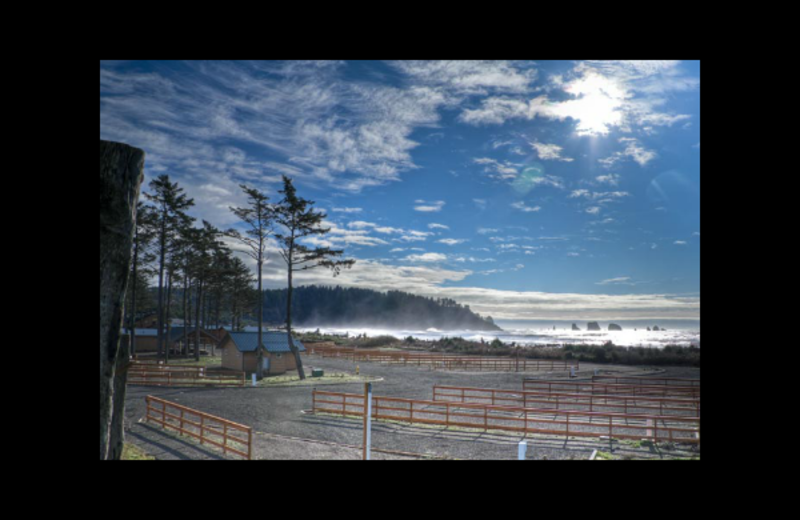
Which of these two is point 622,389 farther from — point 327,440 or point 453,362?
point 327,440

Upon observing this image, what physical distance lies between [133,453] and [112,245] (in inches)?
254

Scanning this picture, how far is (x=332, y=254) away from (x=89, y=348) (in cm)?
2116

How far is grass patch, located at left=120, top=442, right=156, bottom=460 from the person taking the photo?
332 inches

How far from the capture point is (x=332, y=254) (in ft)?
81.6

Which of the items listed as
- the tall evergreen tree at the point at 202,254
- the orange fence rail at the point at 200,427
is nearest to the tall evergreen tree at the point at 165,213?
the tall evergreen tree at the point at 202,254

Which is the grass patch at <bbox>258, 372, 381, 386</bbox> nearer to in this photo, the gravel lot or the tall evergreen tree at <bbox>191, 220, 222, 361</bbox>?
the gravel lot

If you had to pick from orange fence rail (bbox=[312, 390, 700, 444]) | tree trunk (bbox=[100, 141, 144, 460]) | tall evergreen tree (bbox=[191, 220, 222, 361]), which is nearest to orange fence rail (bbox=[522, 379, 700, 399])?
orange fence rail (bbox=[312, 390, 700, 444])

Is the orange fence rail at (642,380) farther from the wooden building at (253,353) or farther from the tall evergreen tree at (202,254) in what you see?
the tall evergreen tree at (202,254)

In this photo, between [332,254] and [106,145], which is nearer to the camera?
[106,145]

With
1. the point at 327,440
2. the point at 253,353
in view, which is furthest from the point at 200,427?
the point at 253,353

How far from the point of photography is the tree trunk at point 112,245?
4.30 metres

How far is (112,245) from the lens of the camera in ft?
14.6
